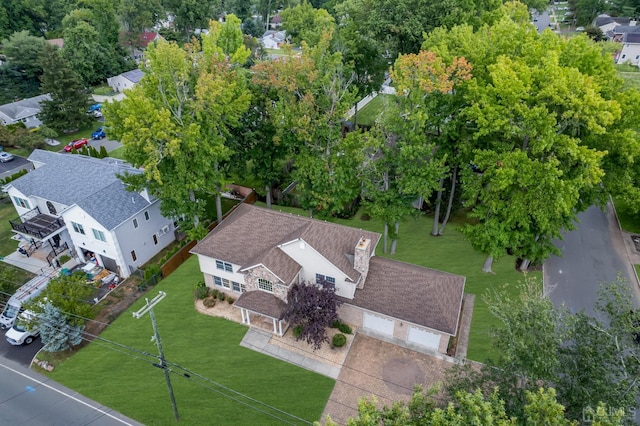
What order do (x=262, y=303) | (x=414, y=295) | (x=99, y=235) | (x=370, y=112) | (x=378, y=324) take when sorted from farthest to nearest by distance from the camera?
(x=370, y=112)
(x=99, y=235)
(x=378, y=324)
(x=262, y=303)
(x=414, y=295)

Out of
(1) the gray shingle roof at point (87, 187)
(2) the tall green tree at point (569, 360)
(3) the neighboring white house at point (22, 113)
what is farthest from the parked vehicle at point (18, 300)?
(3) the neighboring white house at point (22, 113)

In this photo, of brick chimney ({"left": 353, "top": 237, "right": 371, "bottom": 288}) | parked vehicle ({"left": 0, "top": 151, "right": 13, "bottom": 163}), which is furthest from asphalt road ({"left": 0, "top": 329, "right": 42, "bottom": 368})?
parked vehicle ({"left": 0, "top": 151, "right": 13, "bottom": 163})

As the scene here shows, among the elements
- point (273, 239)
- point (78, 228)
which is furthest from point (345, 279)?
point (78, 228)

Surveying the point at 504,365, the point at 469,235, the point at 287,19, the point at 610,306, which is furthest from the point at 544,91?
the point at 287,19

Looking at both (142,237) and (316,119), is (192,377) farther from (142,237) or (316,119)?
(316,119)

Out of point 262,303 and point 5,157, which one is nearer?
point 262,303

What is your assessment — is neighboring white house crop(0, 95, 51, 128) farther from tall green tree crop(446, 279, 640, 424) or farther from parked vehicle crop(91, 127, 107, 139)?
tall green tree crop(446, 279, 640, 424)
